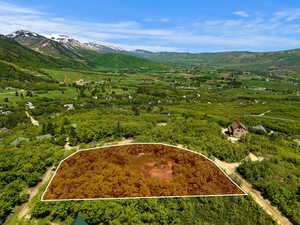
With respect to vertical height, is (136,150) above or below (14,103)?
above

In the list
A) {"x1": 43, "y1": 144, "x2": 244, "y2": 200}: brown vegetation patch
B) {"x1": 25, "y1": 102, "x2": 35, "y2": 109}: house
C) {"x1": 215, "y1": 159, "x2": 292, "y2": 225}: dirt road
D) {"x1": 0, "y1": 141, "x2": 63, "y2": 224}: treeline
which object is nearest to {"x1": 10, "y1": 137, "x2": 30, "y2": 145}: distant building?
{"x1": 0, "y1": 141, "x2": 63, "y2": 224}: treeline

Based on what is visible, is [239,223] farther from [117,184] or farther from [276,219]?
[117,184]

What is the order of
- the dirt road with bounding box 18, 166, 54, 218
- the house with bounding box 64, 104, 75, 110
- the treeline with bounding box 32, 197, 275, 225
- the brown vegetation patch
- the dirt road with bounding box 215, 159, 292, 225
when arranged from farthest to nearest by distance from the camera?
1. the house with bounding box 64, 104, 75, 110
2. the dirt road with bounding box 18, 166, 54, 218
3. the dirt road with bounding box 215, 159, 292, 225
4. the treeline with bounding box 32, 197, 275, 225
5. the brown vegetation patch

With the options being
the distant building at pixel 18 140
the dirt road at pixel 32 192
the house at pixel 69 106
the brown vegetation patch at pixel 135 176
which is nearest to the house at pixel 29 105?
the house at pixel 69 106

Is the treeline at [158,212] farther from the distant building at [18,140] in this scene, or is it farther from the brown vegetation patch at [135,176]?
the distant building at [18,140]

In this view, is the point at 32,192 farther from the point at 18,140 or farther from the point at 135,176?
the point at 18,140

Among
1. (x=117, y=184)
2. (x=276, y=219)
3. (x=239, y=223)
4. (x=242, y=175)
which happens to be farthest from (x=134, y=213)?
(x=242, y=175)

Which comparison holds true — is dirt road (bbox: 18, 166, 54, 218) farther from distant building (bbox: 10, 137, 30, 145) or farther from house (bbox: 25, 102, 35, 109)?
house (bbox: 25, 102, 35, 109)

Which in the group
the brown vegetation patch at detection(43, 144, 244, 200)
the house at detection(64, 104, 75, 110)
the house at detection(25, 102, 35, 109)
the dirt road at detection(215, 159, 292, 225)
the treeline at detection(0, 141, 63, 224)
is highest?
the brown vegetation patch at detection(43, 144, 244, 200)

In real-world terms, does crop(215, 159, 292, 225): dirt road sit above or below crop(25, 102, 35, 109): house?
above
